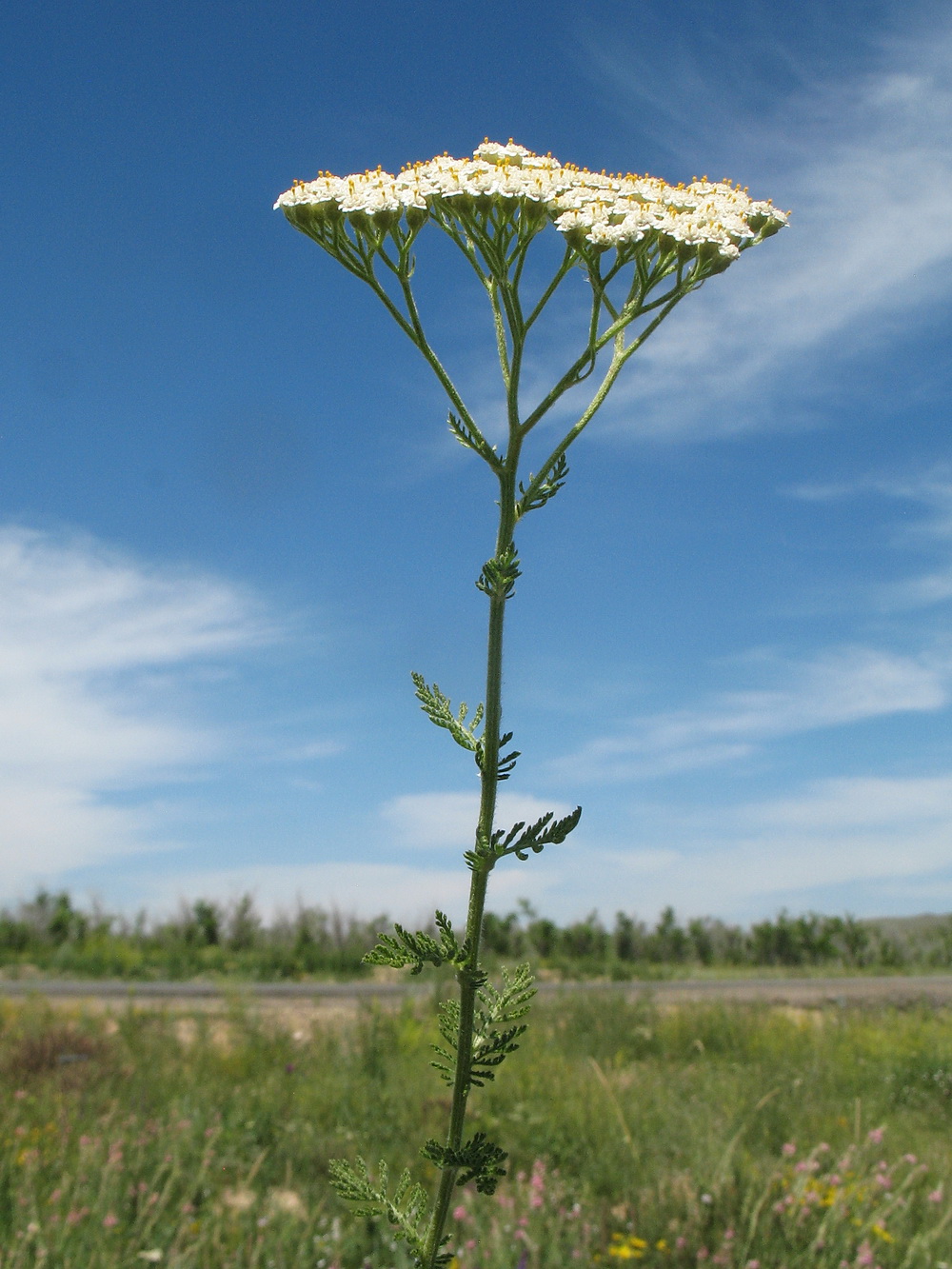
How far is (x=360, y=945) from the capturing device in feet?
70.0

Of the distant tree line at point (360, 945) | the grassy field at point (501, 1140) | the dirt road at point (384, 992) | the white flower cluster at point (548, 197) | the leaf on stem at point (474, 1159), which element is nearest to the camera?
the leaf on stem at point (474, 1159)

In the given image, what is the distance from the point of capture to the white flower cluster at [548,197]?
2811 millimetres

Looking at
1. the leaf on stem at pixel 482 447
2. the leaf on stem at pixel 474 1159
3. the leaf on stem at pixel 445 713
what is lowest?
the leaf on stem at pixel 474 1159

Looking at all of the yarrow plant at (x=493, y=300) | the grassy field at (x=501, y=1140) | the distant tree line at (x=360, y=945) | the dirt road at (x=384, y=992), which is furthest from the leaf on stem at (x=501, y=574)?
the distant tree line at (x=360, y=945)

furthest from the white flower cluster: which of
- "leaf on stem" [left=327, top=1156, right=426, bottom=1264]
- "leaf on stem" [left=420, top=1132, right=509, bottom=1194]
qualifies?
"leaf on stem" [left=327, top=1156, right=426, bottom=1264]

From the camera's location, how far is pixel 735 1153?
6207mm

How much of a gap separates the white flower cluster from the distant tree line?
621 inches

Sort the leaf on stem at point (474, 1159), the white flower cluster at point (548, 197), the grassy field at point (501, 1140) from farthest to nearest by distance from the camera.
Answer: the grassy field at point (501, 1140) < the white flower cluster at point (548, 197) < the leaf on stem at point (474, 1159)

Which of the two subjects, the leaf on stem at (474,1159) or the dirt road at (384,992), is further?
the dirt road at (384,992)

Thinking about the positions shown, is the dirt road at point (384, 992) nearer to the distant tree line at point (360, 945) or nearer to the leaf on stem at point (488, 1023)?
the distant tree line at point (360, 945)

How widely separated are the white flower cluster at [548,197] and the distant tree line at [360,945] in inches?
621

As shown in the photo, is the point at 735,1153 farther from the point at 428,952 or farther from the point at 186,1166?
the point at 428,952

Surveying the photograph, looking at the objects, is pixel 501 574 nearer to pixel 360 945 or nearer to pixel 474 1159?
pixel 474 1159

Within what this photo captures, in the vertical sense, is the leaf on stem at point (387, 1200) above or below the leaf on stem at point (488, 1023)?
below
